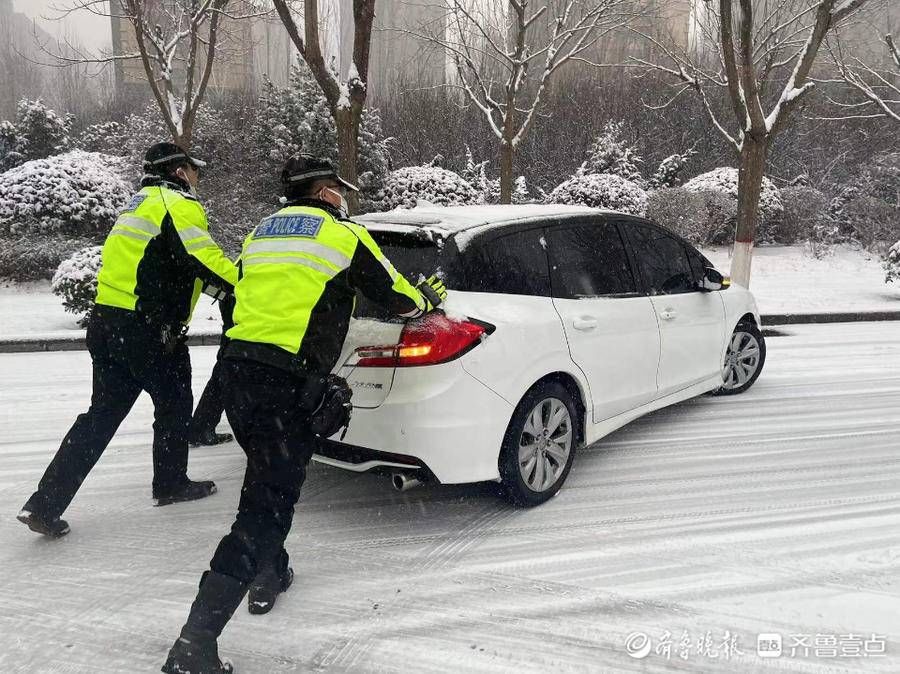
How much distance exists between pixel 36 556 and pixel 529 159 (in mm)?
17321

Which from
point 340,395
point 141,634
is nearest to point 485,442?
point 340,395

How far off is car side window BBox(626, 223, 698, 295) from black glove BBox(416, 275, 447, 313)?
189cm

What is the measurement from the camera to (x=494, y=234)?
369 centimetres

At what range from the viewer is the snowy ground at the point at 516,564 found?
2570 mm

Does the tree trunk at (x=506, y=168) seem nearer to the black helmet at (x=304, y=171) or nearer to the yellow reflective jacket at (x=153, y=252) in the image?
the yellow reflective jacket at (x=153, y=252)

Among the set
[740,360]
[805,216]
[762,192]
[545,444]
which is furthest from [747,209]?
[805,216]

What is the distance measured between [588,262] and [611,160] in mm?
14235

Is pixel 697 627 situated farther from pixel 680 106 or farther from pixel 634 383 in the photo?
pixel 680 106

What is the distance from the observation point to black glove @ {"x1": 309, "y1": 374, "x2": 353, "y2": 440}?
8.49ft

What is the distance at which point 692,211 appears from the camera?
1440 cm

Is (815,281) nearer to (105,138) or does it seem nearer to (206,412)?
(206,412)

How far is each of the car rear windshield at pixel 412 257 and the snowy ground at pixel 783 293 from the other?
5.56m

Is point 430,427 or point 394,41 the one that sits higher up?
point 394,41

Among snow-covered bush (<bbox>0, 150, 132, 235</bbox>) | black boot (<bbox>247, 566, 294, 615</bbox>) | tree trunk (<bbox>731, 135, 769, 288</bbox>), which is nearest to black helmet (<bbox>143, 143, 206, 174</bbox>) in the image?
black boot (<bbox>247, 566, 294, 615</bbox>)
